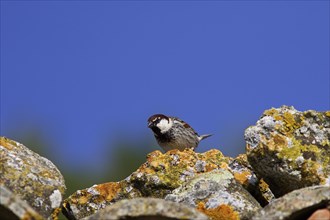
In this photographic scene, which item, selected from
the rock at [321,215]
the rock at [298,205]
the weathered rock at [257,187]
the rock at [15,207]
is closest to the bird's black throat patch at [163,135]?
the weathered rock at [257,187]

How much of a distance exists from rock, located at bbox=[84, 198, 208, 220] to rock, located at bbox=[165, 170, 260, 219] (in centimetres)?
147

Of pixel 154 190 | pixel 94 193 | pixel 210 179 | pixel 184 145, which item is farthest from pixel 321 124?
pixel 184 145

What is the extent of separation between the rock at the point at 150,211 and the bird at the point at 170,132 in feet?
34.3

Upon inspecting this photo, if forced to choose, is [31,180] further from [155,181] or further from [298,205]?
[298,205]

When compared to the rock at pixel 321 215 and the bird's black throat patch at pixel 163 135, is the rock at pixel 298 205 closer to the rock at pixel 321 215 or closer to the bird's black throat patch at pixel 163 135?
the rock at pixel 321 215

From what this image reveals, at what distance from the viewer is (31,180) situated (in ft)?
19.3

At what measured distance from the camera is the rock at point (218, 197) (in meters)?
5.96

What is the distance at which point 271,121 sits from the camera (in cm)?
624

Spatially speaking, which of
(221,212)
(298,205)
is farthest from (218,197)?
(298,205)

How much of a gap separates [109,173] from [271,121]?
34373 mm

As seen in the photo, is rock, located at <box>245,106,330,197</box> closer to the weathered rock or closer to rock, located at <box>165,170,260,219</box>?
rock, located at <box>165,170,260,219</box>

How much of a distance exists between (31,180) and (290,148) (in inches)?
68.8

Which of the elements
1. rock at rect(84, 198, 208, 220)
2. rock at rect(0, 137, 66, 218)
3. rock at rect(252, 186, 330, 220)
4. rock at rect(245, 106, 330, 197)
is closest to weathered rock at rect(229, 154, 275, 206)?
rock at rect(245, 106, 330, 197)

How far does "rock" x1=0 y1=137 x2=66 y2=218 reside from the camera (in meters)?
5.80
